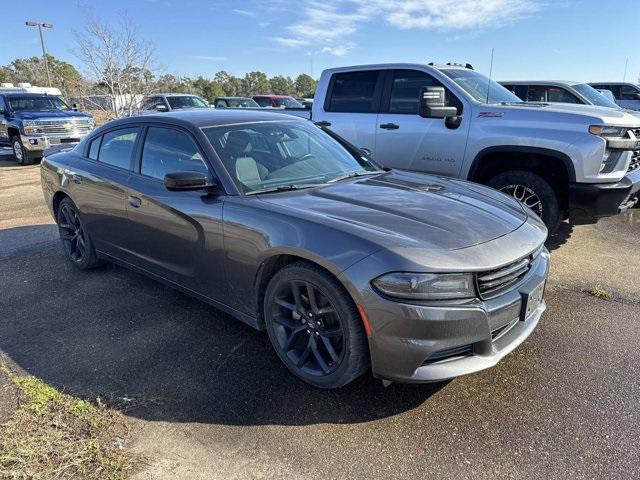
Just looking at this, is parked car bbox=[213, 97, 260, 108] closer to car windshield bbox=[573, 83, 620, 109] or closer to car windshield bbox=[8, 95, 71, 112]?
car windshield bbox=[8, 95, 71, 112]

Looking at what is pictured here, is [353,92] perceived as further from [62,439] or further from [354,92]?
[62,439]

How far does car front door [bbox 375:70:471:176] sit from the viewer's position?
18.3 feet

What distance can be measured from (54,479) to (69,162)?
350cm

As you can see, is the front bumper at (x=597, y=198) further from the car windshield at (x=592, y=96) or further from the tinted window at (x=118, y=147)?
the car windshield at (x=592, y=96)

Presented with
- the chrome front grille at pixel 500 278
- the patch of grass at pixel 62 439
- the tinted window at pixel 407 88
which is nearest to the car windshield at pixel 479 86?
the tinted window at pixel 407 88

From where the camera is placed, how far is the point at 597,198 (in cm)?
465

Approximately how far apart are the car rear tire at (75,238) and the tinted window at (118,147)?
0.77 metres

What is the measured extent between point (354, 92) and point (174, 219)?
12.8 ft

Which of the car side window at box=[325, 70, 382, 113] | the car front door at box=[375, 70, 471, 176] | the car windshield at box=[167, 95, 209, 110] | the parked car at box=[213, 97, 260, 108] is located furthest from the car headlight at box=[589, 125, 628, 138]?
the parked car at box=[213, 97, 260, 108]

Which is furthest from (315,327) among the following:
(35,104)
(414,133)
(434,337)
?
(35,104)

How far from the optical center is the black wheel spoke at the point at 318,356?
2767mm

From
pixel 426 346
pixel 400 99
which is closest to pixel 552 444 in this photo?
pixel 426 346

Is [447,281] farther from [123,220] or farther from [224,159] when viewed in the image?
[123,220]

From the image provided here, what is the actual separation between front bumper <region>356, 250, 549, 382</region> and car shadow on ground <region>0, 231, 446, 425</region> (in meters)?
0.40
